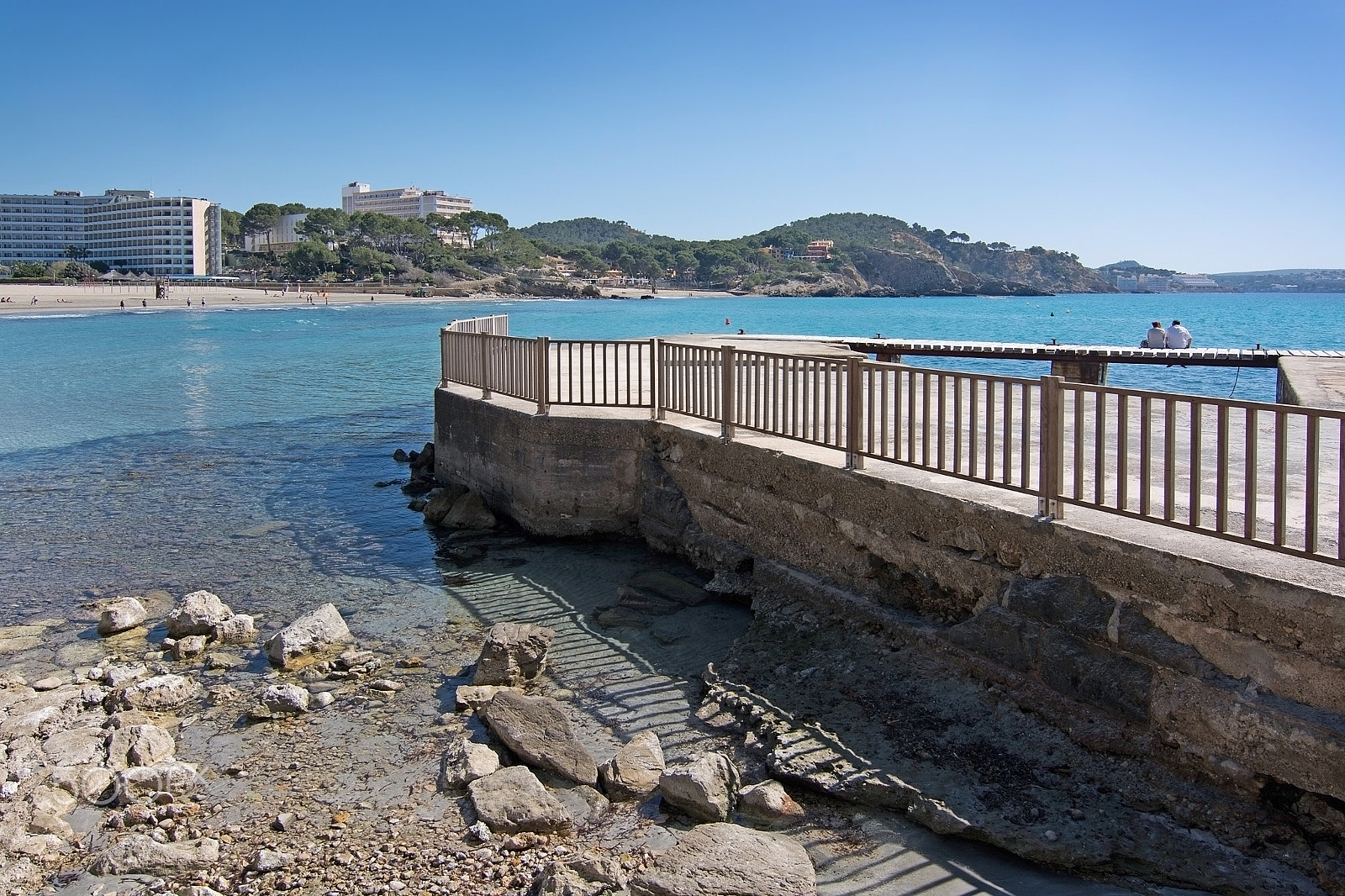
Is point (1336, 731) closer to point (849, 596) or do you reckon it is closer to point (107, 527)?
point (849, 596)

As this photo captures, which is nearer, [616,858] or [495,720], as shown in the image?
[616,858]

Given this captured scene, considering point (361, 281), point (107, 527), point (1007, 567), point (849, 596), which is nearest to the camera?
point (1007, 567)

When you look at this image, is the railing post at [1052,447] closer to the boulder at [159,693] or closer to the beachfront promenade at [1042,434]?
the beachfront promenade at [1042,434]

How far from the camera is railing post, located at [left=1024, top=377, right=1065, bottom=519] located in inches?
255

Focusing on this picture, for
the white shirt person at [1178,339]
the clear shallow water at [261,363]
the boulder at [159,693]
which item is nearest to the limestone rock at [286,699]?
the boulder at [159,693]

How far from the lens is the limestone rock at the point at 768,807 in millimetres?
5727

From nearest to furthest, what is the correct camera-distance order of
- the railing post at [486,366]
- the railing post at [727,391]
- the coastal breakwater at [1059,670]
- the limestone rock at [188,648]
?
the coastal breakwater at [1059,670]
the limestone rock at [188,648]
the railing post at [727,391]
the railing post at [486,366]

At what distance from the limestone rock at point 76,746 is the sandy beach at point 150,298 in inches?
3919

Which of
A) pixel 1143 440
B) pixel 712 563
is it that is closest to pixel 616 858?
pixel 1143 440

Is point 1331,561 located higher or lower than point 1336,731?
higher

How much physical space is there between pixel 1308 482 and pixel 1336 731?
1.21m

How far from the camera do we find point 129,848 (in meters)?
5.52

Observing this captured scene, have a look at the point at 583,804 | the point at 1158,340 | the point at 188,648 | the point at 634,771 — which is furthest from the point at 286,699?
the point at 1158,340

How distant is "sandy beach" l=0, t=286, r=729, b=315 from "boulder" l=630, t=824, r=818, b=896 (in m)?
103
